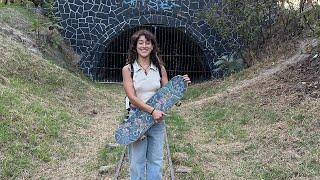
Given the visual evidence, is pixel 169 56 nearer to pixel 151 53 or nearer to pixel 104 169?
pixel 104 169

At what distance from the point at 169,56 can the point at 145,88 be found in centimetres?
1173

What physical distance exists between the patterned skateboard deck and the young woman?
0.20 ft

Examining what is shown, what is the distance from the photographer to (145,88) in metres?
4.55

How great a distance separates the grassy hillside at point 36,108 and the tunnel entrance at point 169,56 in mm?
3293

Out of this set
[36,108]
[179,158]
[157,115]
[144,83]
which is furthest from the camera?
[36,108]

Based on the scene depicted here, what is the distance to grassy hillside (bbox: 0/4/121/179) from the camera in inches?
251

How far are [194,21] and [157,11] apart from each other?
1094 mm

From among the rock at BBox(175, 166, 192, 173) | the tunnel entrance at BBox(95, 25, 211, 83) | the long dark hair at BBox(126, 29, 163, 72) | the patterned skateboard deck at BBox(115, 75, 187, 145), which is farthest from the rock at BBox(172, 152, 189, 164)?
the tunnel entrance at BBox(95, 25, 211, 83)

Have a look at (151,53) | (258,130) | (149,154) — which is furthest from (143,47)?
(258,130)

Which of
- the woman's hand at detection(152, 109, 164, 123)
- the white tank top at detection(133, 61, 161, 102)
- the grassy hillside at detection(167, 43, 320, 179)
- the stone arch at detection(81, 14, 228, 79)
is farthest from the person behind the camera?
the stone arch at detection(81, 14, 228, 79)

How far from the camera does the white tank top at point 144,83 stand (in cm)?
454

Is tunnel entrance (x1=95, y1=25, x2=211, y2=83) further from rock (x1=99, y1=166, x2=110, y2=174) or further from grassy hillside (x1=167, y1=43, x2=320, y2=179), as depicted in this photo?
rock (x1=99, y1=166, x2=110, y2=174)

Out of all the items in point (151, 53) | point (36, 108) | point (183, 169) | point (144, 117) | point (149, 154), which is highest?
point (151, 53)

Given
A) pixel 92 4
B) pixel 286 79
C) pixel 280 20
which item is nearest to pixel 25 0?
pixel 92 4
